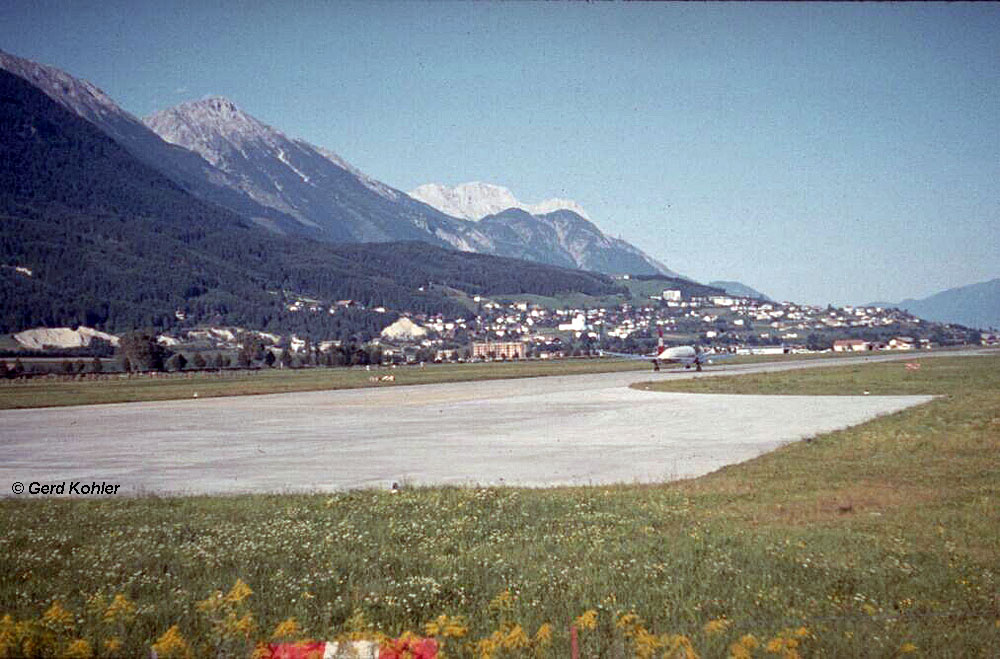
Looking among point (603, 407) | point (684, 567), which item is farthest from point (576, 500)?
point (603, 407)

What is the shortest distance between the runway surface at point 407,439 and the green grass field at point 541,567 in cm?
428

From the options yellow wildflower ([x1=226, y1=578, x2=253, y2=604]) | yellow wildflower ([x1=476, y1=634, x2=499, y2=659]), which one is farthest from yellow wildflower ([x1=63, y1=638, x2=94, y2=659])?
yellow wildflower ([x1=476, y1=634, x2=499, y2=659])

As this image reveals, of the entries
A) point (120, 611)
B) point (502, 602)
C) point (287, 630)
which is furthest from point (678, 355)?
point (287, 630)

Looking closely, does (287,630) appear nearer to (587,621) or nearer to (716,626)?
(587,621)

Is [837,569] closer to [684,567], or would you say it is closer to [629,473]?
[684,567]

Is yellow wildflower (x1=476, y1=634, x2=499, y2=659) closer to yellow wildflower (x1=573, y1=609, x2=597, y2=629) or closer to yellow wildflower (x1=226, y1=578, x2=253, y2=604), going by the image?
yellow wildflower (x1=573, y1=609, x2=597, y2=629)

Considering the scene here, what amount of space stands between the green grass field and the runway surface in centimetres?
428

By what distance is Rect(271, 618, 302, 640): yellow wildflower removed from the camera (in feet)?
27.8

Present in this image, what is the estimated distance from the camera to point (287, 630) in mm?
8523

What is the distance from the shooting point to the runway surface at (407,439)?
2438 centimetres

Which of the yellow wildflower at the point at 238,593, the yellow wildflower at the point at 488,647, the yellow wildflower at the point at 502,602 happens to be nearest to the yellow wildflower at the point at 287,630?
the yellow wildflower at the point at 238,593

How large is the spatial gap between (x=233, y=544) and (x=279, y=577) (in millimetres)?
2571

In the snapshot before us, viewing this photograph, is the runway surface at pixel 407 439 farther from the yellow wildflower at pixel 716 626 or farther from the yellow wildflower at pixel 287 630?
the yellow wildflower at pixel 716 626

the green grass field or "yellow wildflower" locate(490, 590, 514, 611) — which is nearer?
the green grass field
